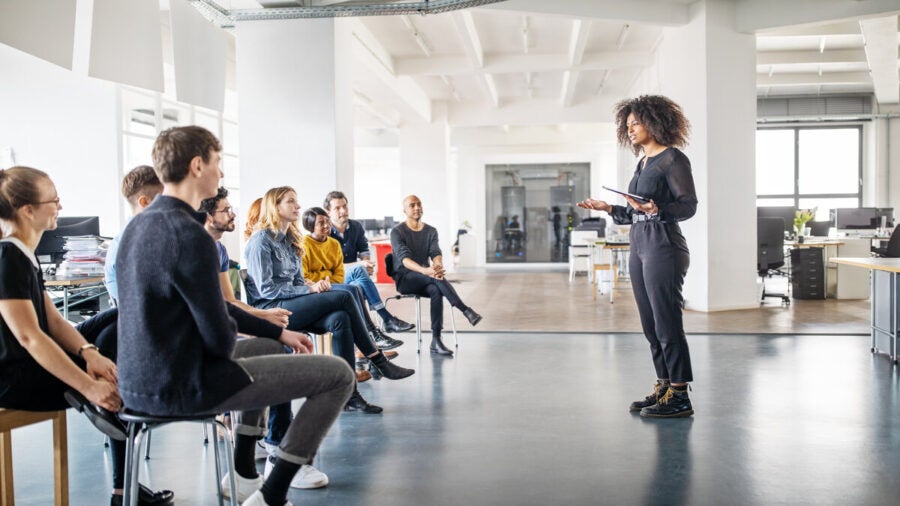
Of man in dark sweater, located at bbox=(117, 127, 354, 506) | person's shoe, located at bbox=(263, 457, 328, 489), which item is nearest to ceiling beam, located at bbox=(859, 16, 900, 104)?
person's shoe, located at bbox=(263, 457, 328, 489)

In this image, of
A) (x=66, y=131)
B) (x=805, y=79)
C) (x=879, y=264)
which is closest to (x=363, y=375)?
(x=879, y=264)

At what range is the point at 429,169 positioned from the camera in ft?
49.7

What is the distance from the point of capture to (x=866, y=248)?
9594 millimetres

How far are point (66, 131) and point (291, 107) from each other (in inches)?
165

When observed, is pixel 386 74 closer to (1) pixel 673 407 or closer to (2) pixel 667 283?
(2) pixel 667 283

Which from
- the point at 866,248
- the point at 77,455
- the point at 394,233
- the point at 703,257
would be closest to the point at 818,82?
the point at 866,248

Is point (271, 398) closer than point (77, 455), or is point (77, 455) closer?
point (271, 398)

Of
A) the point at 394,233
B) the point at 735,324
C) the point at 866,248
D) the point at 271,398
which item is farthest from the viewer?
the point at 866,248

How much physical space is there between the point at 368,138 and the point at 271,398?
62.8 ft

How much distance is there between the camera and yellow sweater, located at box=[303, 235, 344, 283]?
4.52 meters

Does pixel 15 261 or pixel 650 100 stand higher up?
pixel 650 100

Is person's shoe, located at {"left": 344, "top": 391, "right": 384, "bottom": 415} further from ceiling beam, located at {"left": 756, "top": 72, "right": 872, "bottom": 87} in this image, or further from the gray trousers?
ceiling beam, located at {"left": 756, "top": 72, "right": 872, "bottom": 87}

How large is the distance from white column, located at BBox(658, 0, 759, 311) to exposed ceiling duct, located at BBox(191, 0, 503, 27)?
3349 mm

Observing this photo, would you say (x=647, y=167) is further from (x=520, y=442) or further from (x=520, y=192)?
(x=520, y=192)
